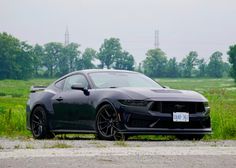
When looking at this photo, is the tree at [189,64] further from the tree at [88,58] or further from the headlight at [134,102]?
the headlight at [134,102]

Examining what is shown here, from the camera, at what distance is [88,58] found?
159875 millimetres

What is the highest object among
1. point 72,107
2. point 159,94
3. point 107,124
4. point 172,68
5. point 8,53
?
point 8,53

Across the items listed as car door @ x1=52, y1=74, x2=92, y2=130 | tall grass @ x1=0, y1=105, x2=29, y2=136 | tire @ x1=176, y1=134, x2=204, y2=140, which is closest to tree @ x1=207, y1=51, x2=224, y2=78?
tall grass @ x1=0, y1=105, x2=29, y2=136

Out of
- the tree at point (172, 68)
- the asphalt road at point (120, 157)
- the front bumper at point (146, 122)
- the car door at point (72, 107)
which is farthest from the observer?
the tree at point (172, 68)

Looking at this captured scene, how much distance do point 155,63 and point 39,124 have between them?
146265mm

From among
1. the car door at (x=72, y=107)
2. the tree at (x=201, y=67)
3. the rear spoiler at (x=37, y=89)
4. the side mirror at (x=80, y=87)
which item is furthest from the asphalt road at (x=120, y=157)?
the tree at (x=201, y=67)

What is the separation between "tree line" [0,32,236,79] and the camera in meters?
142

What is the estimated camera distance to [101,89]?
13.1 meters

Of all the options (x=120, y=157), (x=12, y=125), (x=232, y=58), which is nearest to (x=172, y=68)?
(x=232, y=58)

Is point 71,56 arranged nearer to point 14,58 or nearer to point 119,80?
point 14,58

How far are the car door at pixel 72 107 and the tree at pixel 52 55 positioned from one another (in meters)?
121

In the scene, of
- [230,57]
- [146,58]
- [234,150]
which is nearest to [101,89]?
[234,150]

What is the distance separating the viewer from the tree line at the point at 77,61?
14188cm

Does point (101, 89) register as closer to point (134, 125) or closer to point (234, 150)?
point (134, 125)
